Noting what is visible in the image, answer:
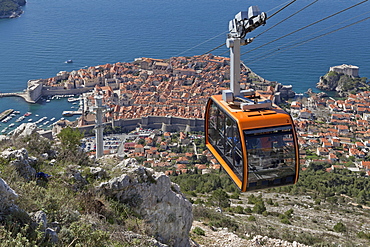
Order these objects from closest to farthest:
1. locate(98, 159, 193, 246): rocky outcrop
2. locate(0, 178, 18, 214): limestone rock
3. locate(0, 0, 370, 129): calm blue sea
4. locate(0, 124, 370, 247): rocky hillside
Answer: locate(0, 178, 18, 214): limestone rock
locate(0, 124, 370, 247): rocky hillside
locate(98, 159, 193, 246): rocky outcrop
locate(0, 0, 370, 129): calm blue sea

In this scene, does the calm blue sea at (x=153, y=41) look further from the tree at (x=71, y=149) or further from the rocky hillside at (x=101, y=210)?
the rocky hillside at (x=101, y=210)

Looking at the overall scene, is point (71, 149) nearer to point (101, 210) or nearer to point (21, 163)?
point (21, 163)

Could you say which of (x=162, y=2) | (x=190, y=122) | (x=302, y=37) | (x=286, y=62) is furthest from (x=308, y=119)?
(x=162, y=2)

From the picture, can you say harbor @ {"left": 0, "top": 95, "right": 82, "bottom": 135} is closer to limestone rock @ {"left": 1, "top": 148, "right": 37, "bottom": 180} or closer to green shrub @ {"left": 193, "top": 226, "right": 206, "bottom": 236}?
green shrub @ {"left": 193, "top": 226, "right": 206, "bottom": 236}

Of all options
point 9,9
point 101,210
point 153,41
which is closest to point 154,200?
point 101,210

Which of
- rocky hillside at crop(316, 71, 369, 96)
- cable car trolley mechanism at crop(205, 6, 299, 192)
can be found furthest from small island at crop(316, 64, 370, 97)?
cable car trolley mechanism at crop(205, 6, 299, 192)

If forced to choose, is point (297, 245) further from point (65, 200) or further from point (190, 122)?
point (190, 122)
